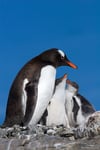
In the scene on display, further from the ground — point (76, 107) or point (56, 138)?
point (76, 107)

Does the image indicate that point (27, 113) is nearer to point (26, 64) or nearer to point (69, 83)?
point (26, 64)

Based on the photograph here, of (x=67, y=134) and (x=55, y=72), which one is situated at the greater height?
(x=55, y=72)

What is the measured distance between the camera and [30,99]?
49.0 ft

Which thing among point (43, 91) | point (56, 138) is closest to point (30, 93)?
point (43, 91)

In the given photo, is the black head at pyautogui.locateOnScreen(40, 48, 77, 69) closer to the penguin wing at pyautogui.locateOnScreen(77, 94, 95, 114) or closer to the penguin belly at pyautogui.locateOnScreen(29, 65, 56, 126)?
the penguin belly at pyautogui.locateOnScreen(29, 65, 56, 126)

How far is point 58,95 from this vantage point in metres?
15.6

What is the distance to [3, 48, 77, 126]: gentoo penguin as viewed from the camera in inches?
588

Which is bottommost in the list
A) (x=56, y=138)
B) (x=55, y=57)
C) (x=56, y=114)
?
(x=56, y=138)

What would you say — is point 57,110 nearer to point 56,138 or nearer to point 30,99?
point 30,99

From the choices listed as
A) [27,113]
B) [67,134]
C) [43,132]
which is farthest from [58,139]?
[27,113]

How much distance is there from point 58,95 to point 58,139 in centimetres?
458

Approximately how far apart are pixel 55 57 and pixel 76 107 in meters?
1.74

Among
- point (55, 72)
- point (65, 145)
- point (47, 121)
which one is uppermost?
point (55, 72)

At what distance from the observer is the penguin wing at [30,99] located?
1474 cm
